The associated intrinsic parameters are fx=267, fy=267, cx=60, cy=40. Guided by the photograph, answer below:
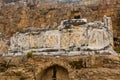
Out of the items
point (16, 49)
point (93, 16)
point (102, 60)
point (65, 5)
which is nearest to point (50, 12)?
point (65, 5)

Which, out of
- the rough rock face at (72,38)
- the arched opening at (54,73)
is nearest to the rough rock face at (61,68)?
the arched opening at (54,73)

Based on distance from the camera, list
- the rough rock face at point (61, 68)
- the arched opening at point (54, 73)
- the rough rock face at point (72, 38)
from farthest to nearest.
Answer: the arched opening at point (54, 73) < the rough rock face at point (72, 38) < the rough rock face at point (61, 68)

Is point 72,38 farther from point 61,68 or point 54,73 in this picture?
point 54,73

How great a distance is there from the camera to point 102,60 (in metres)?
12.6

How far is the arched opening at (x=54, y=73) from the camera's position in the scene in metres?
13.7

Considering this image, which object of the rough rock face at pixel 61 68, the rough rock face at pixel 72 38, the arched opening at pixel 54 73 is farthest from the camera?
the arched opening at pixel 54 73

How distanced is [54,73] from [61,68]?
19.6 inches

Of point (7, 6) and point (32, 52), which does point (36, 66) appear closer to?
point (32, 52)

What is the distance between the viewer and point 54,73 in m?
13.9

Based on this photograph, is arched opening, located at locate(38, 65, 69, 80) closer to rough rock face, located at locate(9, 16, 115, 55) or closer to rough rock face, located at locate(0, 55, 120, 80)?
rough rock face, located at locate(0, 55, 120, 80)

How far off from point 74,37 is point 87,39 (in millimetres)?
728

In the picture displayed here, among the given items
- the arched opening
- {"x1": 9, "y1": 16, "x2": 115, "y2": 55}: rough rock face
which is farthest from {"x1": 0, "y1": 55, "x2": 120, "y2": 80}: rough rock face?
{"x1": 9, "y1": 16, "x2": 115, "y2": 55}: rough rock face

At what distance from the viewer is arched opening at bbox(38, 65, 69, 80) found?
45.1 feet

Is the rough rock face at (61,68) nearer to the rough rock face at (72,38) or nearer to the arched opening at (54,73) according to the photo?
the arched opening at (54,73)
